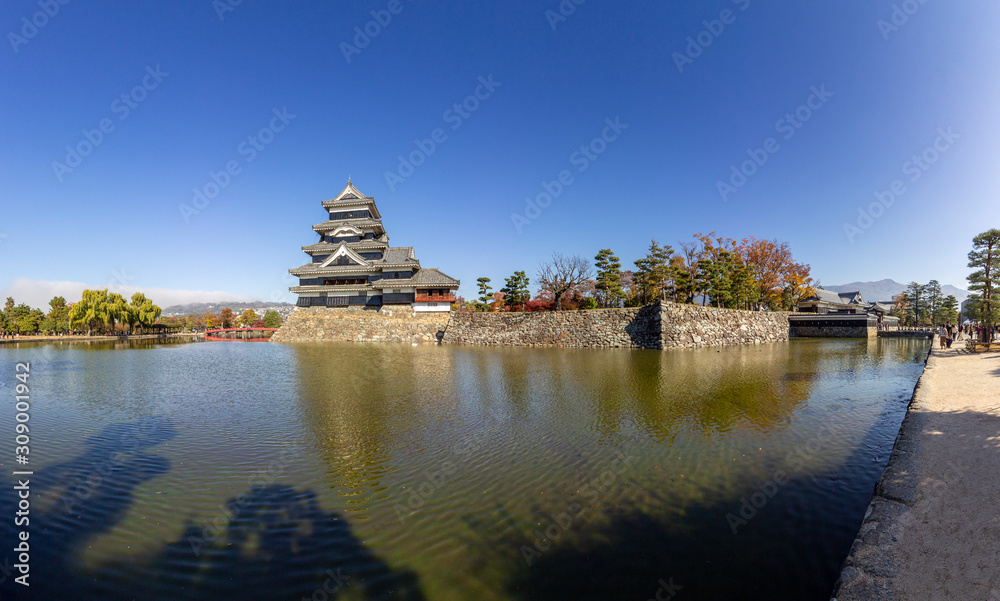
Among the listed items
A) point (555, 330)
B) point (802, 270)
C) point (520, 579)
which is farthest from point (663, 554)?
point (802, 270)

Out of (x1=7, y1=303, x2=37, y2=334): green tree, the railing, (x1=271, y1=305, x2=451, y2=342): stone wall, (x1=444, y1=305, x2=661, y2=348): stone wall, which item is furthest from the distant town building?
(x1=7, y1=303, x2=37, y2=334): green tree

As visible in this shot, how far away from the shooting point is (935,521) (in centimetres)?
381

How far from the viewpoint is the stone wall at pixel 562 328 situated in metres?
26.0

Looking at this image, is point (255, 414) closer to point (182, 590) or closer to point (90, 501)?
point (90, 501)

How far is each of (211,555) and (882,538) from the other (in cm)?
658

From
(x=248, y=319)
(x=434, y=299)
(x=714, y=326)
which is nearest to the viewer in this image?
(x=714, y=326)

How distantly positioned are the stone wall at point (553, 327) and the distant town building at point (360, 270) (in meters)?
1.08

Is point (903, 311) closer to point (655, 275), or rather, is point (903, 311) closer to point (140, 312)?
point (655, 275)

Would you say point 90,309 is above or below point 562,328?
above

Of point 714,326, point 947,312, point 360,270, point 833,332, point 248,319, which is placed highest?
point 360,270

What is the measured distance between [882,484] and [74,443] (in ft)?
42.8

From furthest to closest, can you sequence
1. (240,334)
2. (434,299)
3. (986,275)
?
(240,334)
(434,299)
(986,275)

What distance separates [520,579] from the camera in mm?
3393

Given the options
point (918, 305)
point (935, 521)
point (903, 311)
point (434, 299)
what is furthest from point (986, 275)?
point (903, 311)
